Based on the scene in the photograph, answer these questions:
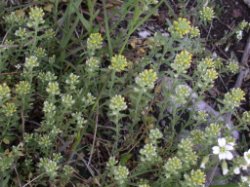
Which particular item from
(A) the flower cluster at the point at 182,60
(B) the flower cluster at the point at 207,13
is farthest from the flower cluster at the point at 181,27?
(B) the flower cluster at the point at 207,13

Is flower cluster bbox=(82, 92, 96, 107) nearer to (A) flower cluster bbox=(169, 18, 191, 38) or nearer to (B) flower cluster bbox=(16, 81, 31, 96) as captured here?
(B) flower cluster bbox=(16, 81, 31, 96)

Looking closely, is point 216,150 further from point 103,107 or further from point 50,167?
point 50,167

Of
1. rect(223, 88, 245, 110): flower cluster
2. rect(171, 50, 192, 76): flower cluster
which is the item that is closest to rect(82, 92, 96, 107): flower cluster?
rect(171, 50, 192, 76): flower cluster

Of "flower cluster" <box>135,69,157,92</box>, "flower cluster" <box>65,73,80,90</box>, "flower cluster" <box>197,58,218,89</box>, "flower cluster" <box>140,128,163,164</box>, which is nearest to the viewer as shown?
"flower cluster" <box>135,69,157,92</box>

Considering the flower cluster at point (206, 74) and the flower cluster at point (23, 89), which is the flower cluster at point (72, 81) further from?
the flower cluster at point (206, 74)

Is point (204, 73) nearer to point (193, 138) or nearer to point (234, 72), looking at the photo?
point (193, 138)

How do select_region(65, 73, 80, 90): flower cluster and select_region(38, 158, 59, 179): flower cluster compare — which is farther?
select_region(65, 73, 80, 90): flower cluster

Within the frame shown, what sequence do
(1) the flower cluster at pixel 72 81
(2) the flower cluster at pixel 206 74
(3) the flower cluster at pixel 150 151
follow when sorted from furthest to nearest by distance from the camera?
(2) the flower cluster at pixel 206 74
(1) the flower cluster at pixel 72 81
(3) the flower cluster at pixel 150 151

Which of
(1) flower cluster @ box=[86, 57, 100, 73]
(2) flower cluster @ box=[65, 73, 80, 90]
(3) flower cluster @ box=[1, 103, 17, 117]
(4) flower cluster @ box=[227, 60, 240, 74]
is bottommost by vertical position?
(4) flower cluster @ box=[227, 60, 240, 74]
